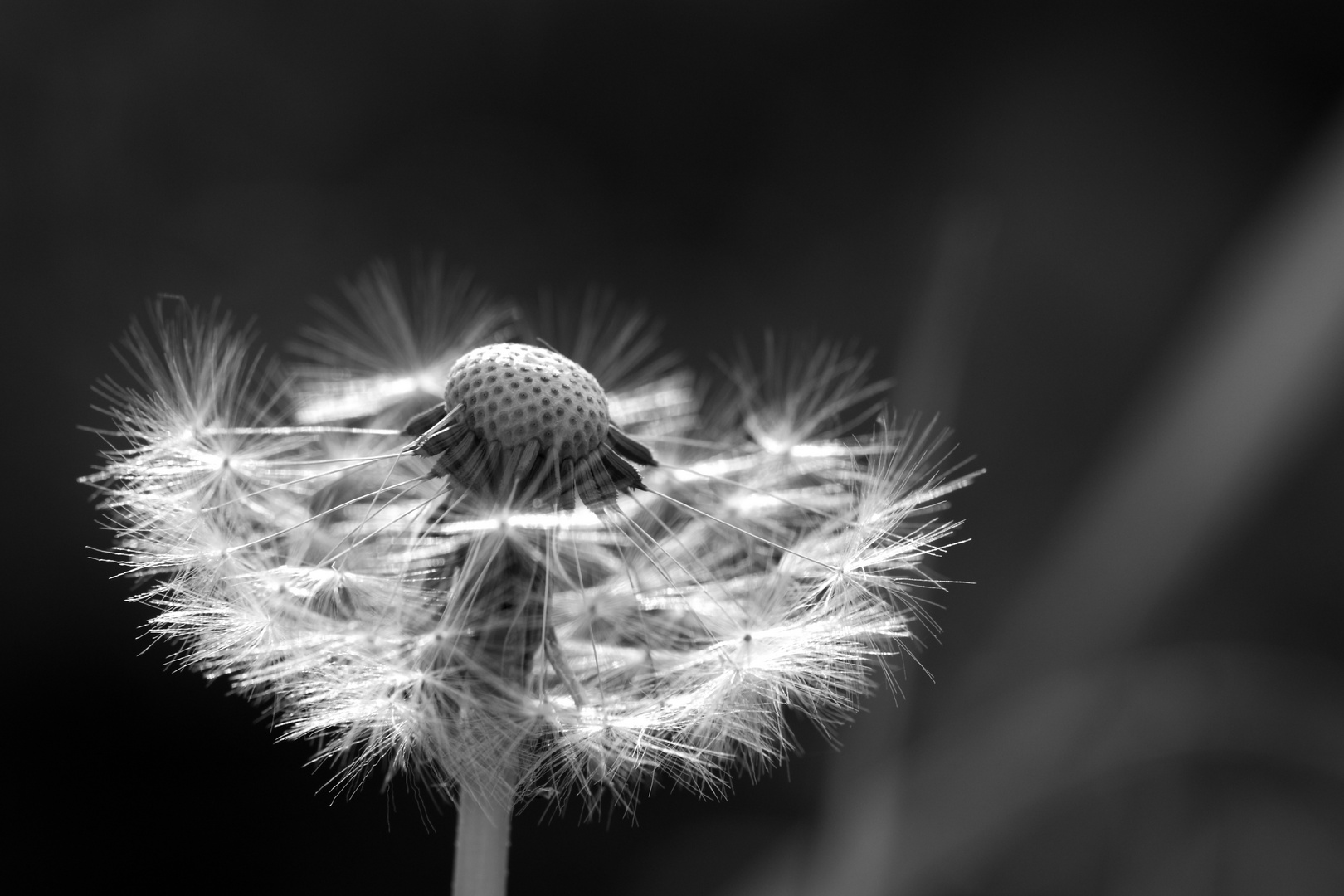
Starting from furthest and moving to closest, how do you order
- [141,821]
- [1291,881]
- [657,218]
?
[657,218]
[141,821]
[1291,881]

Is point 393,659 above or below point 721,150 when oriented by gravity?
below

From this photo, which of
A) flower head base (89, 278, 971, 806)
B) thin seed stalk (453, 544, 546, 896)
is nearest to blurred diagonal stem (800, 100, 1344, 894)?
flower head base (89, 278, 971, 806)

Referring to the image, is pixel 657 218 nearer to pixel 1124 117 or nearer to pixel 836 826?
pixel 1124 117

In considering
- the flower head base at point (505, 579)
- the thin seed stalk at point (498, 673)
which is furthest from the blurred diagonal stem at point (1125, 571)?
the thin seed stalk at point (498, 673)

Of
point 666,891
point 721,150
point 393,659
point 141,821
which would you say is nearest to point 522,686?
point 393,659

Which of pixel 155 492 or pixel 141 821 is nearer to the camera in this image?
pixel 155 492

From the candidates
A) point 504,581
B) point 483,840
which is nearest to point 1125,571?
point 504,581

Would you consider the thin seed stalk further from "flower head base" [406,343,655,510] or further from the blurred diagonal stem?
the blurred diagonal stem
